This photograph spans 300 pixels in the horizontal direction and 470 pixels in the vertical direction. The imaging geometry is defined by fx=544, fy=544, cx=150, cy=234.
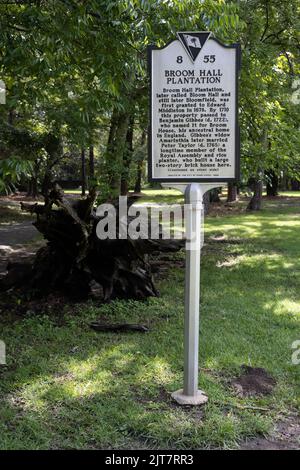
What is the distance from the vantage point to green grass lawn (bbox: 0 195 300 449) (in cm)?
386

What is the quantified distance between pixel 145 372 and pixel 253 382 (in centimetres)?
97

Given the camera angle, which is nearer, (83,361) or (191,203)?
(191,203)

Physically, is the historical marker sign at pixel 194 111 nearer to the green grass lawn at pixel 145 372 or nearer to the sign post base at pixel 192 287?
the sign post base at pixel 192 287

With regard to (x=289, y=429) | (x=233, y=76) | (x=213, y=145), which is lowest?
(x=289, y=429)

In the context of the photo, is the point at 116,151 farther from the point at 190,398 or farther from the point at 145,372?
the point at 190,398

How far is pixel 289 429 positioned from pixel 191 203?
184 cm

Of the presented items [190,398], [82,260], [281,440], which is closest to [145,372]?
[190,398]

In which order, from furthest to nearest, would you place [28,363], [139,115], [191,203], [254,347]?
[139,115] → [254,347] → [28,363] → [191,203]

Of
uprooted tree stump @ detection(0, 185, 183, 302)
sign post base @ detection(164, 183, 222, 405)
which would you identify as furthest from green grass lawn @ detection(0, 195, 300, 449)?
uprooted tree stump @ detection(0, 185, 183, 302)

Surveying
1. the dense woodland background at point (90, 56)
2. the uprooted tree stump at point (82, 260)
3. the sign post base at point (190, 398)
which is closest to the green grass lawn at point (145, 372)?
the sign post base at point (190, 398)

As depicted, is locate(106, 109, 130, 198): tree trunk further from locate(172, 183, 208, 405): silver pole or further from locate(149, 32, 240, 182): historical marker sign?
locate(172, 183, 208, 405): silver pole

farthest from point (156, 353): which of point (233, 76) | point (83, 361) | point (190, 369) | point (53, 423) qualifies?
point (233, 76)

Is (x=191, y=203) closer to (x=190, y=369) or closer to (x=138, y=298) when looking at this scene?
(x=190, y=369)

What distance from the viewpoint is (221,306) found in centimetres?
743
